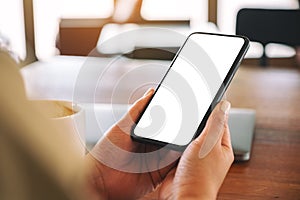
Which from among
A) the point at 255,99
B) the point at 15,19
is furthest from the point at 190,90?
the point at 15,19

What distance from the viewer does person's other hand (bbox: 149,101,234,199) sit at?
0.74 meters

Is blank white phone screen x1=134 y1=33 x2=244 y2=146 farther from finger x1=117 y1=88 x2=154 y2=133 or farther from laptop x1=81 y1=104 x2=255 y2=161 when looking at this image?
laptop x1=81 y1=104 x2=255 y2=161

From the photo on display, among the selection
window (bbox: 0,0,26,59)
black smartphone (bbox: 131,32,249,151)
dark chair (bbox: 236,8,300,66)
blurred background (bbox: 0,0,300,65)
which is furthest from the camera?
blurred background (bbox: 0,0,300,65)

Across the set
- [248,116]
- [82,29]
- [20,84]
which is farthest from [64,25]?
[20,84]

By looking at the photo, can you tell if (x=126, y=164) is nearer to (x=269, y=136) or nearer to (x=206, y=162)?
(x=206, y=162)

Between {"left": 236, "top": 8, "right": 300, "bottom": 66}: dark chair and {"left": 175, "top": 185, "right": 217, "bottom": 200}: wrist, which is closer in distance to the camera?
{"left": 175, "top": 185, "right": 217, "bottom": 200}: wrist

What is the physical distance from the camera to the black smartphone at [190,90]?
2.77 ft

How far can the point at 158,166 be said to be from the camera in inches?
35.5

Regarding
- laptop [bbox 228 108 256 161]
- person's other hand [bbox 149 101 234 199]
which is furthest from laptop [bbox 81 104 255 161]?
person's other hand [bbox 149 101 234 199]

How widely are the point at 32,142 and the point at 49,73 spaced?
1205 millimetres

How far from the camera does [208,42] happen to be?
3.02 ft

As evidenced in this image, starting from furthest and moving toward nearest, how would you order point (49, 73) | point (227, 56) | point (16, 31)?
point (16, 31) → point (49, 73) → point (227, 56)

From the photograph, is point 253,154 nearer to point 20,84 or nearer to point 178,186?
point 178,186

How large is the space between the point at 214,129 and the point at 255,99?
65cm
